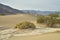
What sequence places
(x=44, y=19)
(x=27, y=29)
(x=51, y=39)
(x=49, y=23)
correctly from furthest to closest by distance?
(x=44, y=19) → (x=49, y=23) → (x=27, y=29) → (x=51, y=39)

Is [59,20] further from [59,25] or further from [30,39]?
[30,39]

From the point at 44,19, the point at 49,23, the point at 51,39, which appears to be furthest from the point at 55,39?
the point at 44,19

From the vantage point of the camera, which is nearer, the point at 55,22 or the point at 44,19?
the point at 55,22

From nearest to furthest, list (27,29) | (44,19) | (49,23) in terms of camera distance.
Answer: (27,29) → (49,23) → (44,19)

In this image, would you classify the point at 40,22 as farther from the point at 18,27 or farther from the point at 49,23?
the point at 18,27

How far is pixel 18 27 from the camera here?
65.7 feet

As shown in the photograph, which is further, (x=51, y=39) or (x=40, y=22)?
(x=40, y=22)

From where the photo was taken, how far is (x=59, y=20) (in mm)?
24719

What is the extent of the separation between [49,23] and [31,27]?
4.11 metres

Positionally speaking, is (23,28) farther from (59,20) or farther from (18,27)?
(59,20)

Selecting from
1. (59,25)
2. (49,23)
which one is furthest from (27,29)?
(59,25)

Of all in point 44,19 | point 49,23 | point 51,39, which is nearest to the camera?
point 51,39

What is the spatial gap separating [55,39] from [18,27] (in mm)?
7131

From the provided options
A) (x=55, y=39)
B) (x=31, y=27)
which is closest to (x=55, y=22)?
(x=31, y=27)
